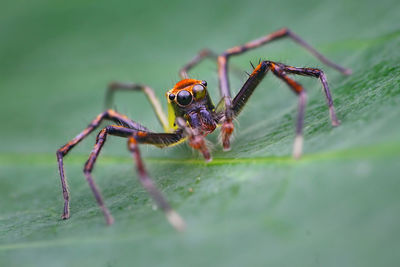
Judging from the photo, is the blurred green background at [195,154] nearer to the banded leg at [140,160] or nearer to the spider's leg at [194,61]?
the banded leg at [140,160]

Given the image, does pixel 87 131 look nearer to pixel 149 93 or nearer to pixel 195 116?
pixel 195 116

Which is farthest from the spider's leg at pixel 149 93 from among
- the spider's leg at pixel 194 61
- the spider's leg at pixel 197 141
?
the spider's leg at pixel 197 141

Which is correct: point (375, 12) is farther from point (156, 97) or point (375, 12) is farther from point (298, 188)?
point (298, 188)

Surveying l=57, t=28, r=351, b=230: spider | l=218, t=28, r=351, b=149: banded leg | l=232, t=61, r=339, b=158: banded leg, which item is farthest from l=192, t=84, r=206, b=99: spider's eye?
l=232, t=61, r=339, b=158: banded leg

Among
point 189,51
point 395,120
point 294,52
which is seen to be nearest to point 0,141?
point 189,51

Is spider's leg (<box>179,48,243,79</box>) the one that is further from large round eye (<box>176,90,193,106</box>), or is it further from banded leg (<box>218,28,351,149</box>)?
large round eye (<box>176,90,193,106</box>)

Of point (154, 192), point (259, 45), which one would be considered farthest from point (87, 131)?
point (259, 45)
